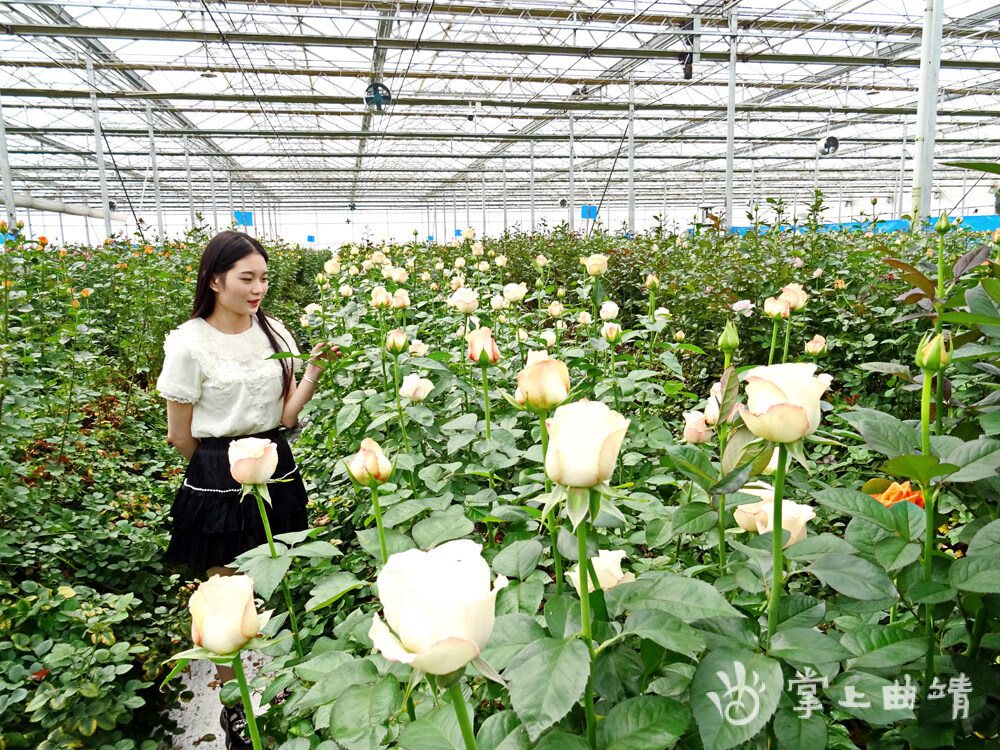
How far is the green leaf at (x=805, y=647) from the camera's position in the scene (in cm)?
50

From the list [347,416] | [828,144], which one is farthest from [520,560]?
[828,144]

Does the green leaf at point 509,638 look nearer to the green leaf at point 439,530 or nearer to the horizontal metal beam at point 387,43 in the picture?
the green leaf at point 439,530

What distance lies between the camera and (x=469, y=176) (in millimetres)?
25766

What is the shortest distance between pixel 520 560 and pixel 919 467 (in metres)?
0.42

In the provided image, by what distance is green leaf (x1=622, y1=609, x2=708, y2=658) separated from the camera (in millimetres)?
501

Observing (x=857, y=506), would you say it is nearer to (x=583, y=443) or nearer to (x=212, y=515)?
(x=583, y=443)

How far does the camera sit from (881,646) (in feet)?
1.91

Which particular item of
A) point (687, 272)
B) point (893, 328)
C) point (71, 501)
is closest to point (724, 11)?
point (687, 272)

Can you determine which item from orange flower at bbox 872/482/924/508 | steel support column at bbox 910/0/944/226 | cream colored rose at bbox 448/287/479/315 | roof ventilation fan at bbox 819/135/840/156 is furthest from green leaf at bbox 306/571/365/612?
roof ventilation fan at bbox 819/135/840/156

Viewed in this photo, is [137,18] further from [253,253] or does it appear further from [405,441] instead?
[405,441]

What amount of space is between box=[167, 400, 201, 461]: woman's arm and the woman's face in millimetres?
354

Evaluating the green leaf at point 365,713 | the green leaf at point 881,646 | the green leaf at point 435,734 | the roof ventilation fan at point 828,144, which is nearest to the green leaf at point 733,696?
the green leaf at point 881,646

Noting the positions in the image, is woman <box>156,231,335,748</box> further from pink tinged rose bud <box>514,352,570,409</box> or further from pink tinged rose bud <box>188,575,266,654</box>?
pink tinged rose bud <box>514,352,570,409</box>

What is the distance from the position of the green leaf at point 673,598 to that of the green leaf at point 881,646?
0.42ft
